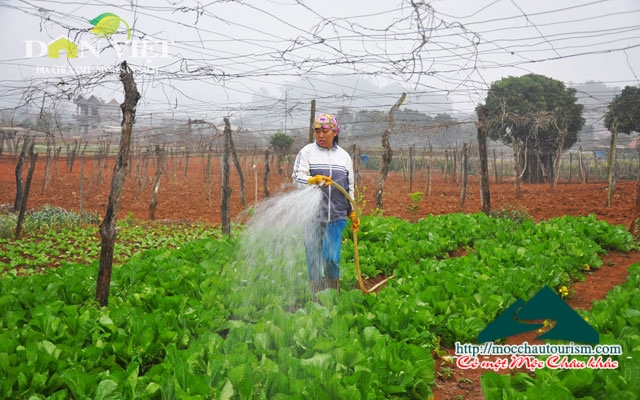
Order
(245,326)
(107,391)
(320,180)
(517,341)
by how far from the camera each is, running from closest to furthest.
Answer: (107,391) < (245,326) < (320,180) < (517,341)

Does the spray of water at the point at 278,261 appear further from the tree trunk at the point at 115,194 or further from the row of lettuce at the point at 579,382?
the row of lettuce at the point at 579,382

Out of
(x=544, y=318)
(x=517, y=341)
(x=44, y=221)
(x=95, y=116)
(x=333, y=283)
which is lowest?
(x=44, y=221)

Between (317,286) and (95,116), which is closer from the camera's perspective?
(317,286)

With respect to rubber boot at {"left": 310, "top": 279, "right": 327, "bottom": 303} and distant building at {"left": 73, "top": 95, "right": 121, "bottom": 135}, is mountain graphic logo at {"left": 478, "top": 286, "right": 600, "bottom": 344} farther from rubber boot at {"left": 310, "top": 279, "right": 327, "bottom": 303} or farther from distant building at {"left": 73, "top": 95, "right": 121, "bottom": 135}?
distant building at {"left": 73, "top": 95, "right": 121, "bottom": 135}

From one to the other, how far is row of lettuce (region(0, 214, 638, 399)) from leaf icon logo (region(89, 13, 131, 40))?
2.86 meters

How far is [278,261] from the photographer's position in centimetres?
566

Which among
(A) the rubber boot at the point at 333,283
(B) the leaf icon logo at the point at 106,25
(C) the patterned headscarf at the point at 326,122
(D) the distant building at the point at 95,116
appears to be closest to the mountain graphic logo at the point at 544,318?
(A) the rubber boot at the point at 333,283

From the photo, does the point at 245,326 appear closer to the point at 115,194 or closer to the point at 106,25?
the point at 115,194

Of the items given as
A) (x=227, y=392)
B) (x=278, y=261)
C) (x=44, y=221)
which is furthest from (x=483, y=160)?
(x=44, y=221)

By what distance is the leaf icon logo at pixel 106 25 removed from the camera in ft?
18.4

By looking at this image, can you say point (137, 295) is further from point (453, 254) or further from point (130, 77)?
point (453, 254)

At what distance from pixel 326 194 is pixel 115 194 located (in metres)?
2.04

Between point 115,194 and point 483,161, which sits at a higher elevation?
point 483,161

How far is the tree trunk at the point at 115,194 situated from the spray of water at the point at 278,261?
1.21 metres
